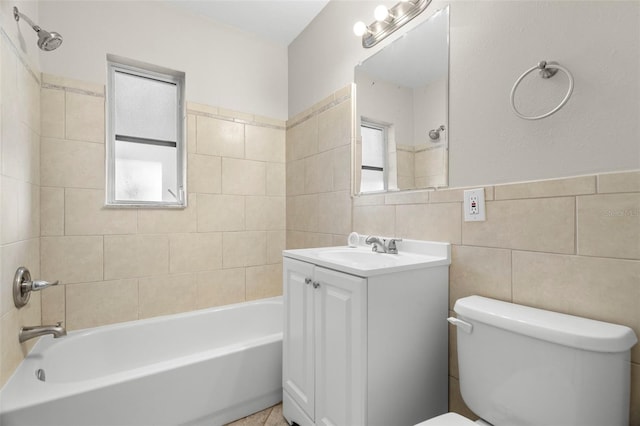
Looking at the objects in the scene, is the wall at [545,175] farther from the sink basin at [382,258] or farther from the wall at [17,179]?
the wall at [17,179]

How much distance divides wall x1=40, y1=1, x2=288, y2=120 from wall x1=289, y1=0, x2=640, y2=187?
55.0 inches

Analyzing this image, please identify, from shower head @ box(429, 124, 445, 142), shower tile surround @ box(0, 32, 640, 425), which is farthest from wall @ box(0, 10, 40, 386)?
shower head @ box(429, 124, 445, 142)

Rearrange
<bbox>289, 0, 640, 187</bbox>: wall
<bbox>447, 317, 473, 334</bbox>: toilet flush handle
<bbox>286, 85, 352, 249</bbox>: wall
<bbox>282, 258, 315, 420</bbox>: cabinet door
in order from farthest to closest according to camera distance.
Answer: <bbox>286, 85, 352, 249</bbox>: wall < <bbox>282, 258, 315, 420</bbox>: cabinet door < <bbox>447, 317, 473, 334</bbox>: toilet flush handle < <bbox>289, 0, 640, 187</bbox>: wall

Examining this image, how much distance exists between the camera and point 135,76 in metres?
2.14

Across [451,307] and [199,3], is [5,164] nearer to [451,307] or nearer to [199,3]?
[199,3]

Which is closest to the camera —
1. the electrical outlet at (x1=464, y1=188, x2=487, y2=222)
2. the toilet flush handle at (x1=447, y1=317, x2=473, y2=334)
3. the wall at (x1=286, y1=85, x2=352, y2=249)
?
the toilet flush handle at (x1=447, y1=317, x2=473, y2=334)

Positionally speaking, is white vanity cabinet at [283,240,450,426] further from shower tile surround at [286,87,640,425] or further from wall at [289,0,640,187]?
wall at [289,0,640,187]

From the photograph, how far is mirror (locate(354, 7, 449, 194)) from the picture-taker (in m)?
1.40

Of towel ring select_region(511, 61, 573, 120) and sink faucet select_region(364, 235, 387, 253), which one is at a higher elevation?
towel ring select_region(511, 61, 573, 120)

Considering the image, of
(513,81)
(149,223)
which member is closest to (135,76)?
(149,223)

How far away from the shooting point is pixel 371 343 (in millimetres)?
1090

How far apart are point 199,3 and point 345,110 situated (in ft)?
4.33

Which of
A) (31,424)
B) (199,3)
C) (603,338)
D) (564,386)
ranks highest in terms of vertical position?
(199,3)

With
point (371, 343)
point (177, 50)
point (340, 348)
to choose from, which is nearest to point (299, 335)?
point (340, 348)
